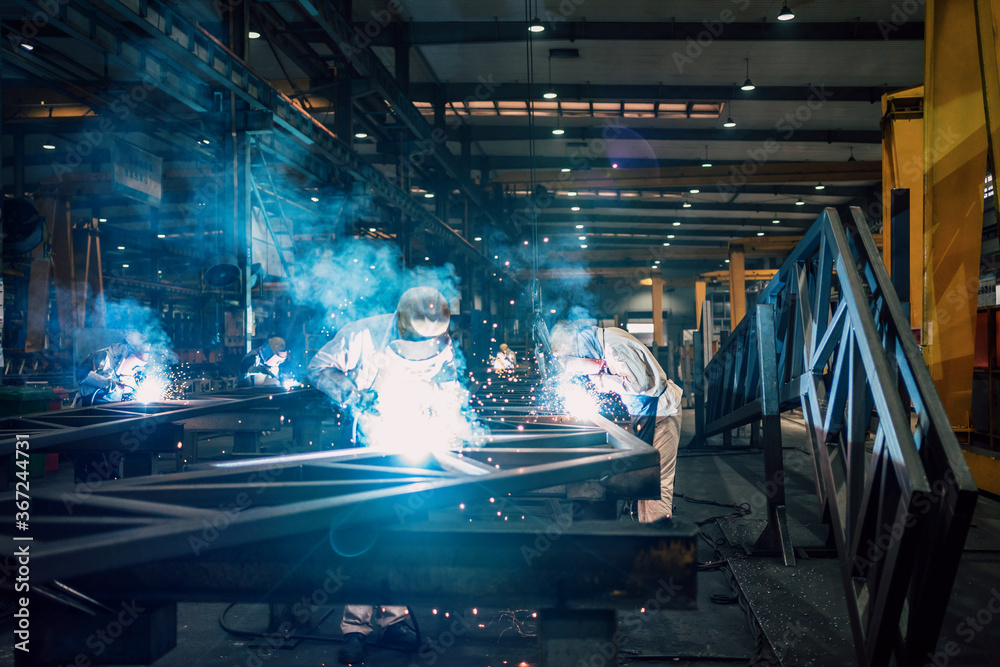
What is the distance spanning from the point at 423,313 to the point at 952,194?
5.27m

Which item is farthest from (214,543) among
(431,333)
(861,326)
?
(861,326)

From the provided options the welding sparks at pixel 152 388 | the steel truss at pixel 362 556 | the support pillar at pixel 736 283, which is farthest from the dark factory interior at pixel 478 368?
the support pillar at pixel 736 283

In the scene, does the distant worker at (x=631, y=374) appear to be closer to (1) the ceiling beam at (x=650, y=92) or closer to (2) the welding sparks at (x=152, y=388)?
(2) the welding sparks at (x=152, y=388)

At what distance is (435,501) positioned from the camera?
1449 millimetres

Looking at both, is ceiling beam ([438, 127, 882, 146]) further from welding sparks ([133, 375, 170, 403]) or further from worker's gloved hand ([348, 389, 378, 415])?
worker's gloved hand ([348, 389, 378, 415])

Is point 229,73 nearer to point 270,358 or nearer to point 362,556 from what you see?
point 270,358

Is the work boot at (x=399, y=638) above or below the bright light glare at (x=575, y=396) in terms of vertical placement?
below

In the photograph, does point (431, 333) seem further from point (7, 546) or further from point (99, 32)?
point (99, 32)

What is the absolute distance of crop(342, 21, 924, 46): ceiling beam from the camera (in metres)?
7.93

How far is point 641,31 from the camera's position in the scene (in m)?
8.12

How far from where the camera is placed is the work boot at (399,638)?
277 cm

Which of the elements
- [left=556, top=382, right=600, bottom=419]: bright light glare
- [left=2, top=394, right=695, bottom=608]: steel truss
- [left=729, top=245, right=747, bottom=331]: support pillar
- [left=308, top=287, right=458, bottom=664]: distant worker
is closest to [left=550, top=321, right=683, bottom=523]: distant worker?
[left=556, top=382, right=600, bottom=419]: bright light glare

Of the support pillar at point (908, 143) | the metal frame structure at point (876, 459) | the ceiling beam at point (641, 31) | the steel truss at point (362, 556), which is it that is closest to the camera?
the steel truss at point (362, 556)

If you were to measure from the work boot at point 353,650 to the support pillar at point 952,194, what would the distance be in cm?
547
